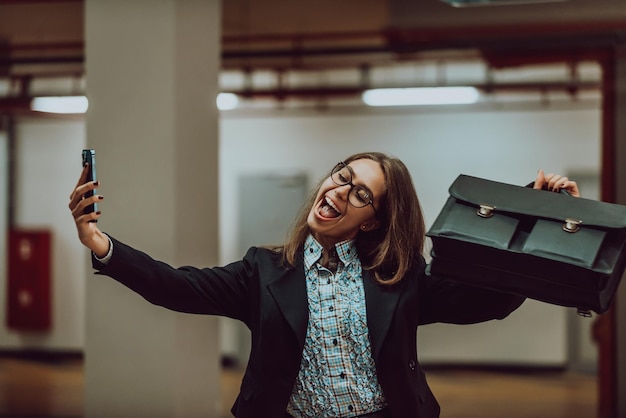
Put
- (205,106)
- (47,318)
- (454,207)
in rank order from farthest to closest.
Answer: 1. (47,318)
2. (205,106)
3. (454,207)

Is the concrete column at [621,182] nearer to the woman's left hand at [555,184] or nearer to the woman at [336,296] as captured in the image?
the woman's left hand at [555,184]

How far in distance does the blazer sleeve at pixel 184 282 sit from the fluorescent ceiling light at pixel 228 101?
250 inches

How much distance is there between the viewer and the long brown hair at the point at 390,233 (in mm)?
1969

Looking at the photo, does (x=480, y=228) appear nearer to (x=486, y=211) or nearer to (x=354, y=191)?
(x=486, y=211)

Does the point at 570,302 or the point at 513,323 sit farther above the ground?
the point at 570,302

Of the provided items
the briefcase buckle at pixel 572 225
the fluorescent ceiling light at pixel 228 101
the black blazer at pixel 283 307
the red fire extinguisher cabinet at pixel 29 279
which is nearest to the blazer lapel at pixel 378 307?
the black blazer at pixel 283 307

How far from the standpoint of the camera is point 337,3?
661 cm

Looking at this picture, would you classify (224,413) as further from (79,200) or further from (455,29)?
(79,200)

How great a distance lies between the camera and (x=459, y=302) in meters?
1.92

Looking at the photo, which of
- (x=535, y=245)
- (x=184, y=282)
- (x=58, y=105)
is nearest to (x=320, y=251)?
(x=184, y=282)

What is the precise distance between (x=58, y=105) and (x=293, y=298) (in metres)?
7.58

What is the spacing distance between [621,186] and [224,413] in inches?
145

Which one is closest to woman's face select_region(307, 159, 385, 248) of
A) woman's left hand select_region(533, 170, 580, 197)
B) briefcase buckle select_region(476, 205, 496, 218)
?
briefcase buckle select_region(476, 205, 496, 218)

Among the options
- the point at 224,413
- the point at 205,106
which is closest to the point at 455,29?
the point at 205,106
